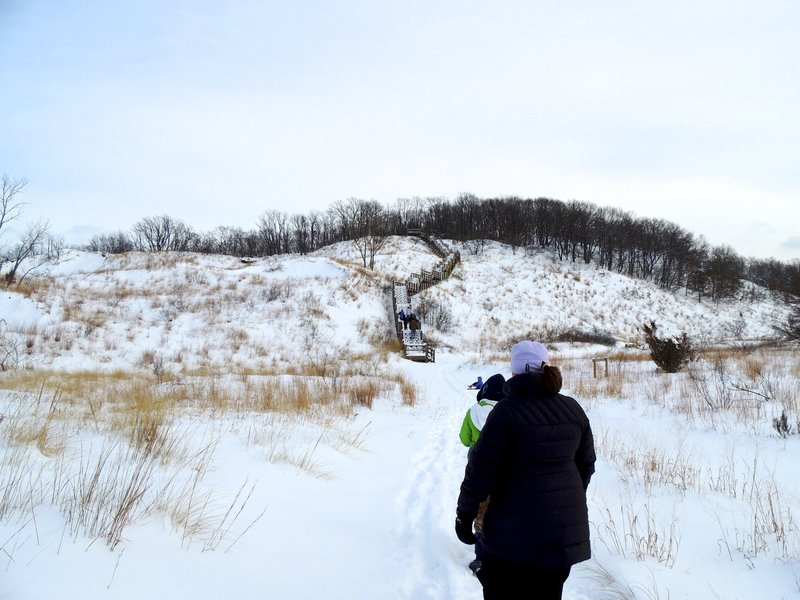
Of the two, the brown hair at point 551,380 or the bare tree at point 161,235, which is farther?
the bare tree at point 161,235

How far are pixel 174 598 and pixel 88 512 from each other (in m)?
0.89

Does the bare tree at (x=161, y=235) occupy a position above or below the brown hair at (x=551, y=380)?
above

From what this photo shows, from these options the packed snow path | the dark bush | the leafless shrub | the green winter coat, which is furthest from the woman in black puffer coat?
the dark bush

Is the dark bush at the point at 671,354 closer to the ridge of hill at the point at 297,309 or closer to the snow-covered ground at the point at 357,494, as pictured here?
the snow-covered ground at the point at 357,494

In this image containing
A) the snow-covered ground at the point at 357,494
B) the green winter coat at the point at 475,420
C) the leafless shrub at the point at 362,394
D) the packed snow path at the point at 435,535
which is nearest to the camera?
the snow-covered ground at the point at 357,494

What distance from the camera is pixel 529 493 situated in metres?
2.18

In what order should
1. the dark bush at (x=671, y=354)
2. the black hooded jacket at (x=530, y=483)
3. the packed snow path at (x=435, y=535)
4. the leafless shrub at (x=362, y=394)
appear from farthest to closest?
the dark bush at (x=671, y=354), the leafless shrub at (x=362, y=394), the packed snow path at (x=435, y=535), the black hooded jacket at (x=530, y=483)

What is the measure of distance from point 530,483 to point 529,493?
0.05 meters

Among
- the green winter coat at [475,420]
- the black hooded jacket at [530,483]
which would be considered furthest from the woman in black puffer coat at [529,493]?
the green winter coat at [475,420]

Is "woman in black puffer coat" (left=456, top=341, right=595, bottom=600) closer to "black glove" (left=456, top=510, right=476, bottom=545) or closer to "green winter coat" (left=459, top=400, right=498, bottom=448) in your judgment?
"black glove" (left=456, top=510, right=476, bottom=545)

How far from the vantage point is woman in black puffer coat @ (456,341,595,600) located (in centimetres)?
216

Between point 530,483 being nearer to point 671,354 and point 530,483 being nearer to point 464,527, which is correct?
point 464,527

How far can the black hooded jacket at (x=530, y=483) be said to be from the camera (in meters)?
2.15

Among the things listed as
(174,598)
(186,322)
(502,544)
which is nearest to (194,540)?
(174,598)
